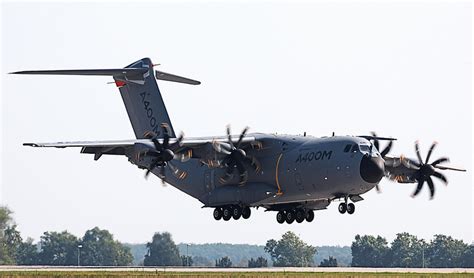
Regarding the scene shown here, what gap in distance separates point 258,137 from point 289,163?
2396mm

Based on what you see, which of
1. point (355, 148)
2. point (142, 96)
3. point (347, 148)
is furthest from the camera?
point (142, 96)

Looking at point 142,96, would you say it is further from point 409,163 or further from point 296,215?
point 409,163

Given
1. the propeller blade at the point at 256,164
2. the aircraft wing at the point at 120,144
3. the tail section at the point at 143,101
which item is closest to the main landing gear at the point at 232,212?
the propeller blade at the point at 256,164

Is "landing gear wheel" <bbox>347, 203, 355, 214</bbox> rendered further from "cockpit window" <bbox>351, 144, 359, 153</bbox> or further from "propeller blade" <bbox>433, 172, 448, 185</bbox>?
"propeller blade" <bbox>433, 172, 448, 185</bbox>

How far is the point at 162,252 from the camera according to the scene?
263ft

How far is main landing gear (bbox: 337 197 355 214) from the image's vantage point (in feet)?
175

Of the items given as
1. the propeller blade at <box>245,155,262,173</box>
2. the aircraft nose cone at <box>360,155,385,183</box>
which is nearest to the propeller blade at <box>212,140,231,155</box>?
the propeller blade at <box>245,155,262,173</box>

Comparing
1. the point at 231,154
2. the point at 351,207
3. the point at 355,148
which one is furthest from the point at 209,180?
the point at 355,148

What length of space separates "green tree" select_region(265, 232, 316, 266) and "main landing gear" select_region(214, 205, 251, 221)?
26134 millimetres

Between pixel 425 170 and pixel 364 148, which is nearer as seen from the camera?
pixel 364 148

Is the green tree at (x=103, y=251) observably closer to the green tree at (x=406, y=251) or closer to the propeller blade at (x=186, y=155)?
the green tree at (x=406, y=251)

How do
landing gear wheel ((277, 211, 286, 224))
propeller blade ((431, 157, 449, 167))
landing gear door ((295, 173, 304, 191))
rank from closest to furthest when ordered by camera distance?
landing gear door ((295, 173, 304, 191)), propeller blade ((431, 157, 449, 167)), landing gear wheel ((277, 211, 286, 224))

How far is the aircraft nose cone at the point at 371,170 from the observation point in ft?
169

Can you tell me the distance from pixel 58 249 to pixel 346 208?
40071mm
